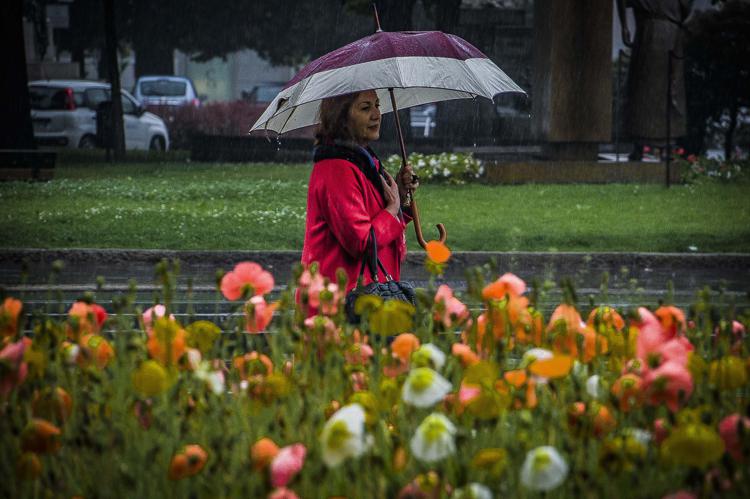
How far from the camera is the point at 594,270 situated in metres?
12.1

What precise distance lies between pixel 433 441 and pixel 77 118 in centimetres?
2889

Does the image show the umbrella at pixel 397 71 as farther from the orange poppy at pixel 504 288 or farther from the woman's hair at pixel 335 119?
the orange poppy at pixel 504 288

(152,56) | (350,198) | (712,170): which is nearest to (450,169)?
(712,170)

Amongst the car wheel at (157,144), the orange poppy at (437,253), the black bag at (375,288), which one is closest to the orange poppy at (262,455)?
the orange poppy at (437,253)

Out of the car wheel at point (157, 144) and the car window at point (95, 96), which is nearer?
the car window at point (95, 96)

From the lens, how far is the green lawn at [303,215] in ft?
43.7

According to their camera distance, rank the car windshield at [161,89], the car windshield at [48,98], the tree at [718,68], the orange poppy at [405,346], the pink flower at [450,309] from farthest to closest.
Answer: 1. the car windshield at [161,89]
2. the car windshield at [48,98]
3. the tree at [718,68]
4. the pink flower at [450,309]
5. the orange poppy at [405,346]

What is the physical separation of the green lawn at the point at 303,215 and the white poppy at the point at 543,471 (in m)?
10.7

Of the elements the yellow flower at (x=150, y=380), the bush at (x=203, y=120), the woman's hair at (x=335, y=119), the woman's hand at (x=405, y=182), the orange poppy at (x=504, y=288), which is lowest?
the bush at (x=203, y=120)

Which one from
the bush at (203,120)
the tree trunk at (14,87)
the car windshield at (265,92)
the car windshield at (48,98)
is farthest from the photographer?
the car windshield at (265,92)

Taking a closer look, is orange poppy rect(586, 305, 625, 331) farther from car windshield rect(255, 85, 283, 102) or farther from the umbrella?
car windshield rect(255, 85, 283, 102)

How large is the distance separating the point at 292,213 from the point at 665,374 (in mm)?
12855

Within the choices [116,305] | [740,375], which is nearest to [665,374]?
[740,375]

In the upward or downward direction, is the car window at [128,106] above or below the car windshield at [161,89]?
below
